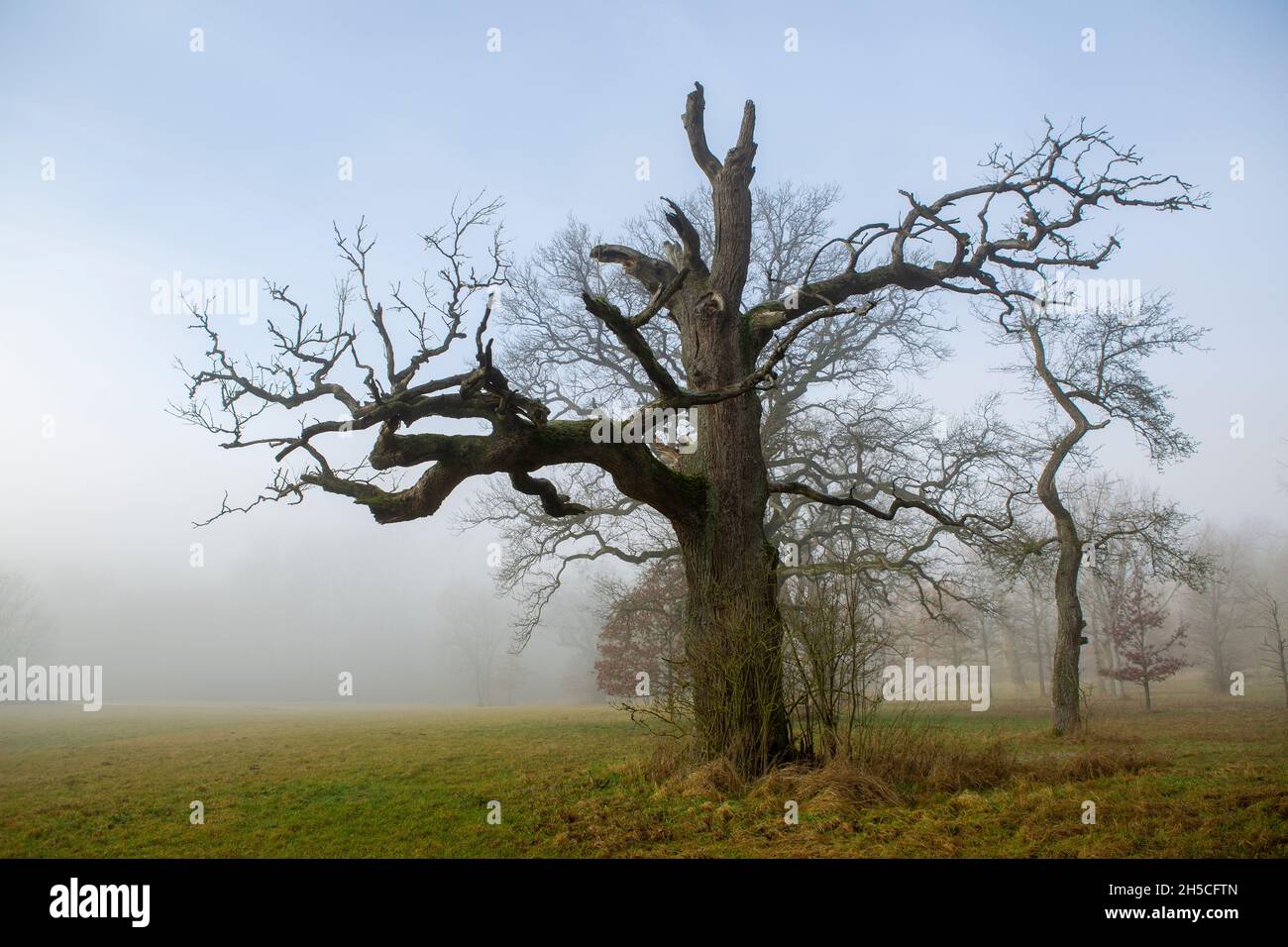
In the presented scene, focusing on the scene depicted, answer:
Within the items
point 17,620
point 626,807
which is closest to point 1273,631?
point 626,807

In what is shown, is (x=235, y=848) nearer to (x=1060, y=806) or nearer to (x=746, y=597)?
(x=746, y=597)

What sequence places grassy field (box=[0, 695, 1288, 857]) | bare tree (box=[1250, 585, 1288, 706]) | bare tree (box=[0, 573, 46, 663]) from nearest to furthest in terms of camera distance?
grassy field (box=[0, 695, 1288, 857])
bare tree (box=[1250, 585, 1288, 706])
bare tree (box=[0, 573, 46, 663])

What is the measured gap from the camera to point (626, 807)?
7219 millimetres

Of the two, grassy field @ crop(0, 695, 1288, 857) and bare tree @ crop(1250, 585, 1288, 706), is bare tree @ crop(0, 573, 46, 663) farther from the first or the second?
bare tree @ crop(1250, 585, 1288, 706)

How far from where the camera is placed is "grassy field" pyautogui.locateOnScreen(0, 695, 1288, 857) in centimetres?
561

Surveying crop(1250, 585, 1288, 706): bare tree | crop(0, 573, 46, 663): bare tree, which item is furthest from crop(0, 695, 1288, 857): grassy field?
crop(0, 573, 46, 663): bare tree

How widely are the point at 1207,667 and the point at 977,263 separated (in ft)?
117

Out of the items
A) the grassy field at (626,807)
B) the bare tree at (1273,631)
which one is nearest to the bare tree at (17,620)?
the grassy field at (626,807)

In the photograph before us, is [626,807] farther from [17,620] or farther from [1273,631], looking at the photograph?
[17,620]

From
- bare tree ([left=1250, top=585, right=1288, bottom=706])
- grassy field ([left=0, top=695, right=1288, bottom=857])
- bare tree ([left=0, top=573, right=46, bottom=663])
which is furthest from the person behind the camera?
bare tree ([left=0, top=573, right=46, bottom=663])

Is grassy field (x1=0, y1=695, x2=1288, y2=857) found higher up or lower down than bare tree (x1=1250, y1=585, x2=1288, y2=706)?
higher up

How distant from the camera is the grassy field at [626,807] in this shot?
221 inches
